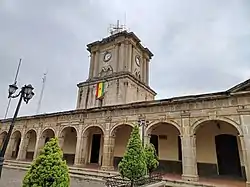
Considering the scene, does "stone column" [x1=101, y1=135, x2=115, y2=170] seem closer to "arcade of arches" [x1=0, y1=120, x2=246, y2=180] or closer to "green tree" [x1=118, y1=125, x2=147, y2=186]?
"arcade of arches" [x1=0, y1=120, x2=246, y2=180]

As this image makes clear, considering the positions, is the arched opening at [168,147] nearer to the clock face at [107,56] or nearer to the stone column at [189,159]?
the stone column at [189,159]

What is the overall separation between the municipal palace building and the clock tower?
0.12m

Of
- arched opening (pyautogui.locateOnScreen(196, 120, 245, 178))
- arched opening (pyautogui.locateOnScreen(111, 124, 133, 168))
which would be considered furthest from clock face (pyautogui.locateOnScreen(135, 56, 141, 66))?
arched opening (pyautogui.locateOnScreen(196, 120, 245, 178))

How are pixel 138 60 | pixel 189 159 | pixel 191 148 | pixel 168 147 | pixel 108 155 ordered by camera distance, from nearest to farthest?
pixel 189 159 → pixel 191 148 → pixel 108 155 → pixel 168 147 → pixel 138 60

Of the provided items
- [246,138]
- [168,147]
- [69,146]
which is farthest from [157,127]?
[69,146]

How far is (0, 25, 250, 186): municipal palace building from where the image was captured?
32.4 feet

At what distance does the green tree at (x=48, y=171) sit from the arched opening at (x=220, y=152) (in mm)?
9016

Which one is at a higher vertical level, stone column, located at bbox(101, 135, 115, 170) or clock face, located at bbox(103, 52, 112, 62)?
clock face, located at bbox(103, 52, 112, 62)

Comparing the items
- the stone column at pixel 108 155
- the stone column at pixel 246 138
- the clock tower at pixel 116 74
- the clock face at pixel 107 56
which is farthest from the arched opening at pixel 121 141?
the clock face at pixel 107 56

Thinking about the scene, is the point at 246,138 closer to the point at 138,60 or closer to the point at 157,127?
the point at 157,127

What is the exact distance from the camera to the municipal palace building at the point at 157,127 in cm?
988

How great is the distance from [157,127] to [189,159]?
371 centimetres

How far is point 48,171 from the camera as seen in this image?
15.0ft

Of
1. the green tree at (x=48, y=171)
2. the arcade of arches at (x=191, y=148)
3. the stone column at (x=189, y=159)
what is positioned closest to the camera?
the green tree at (x=48, y=171)
